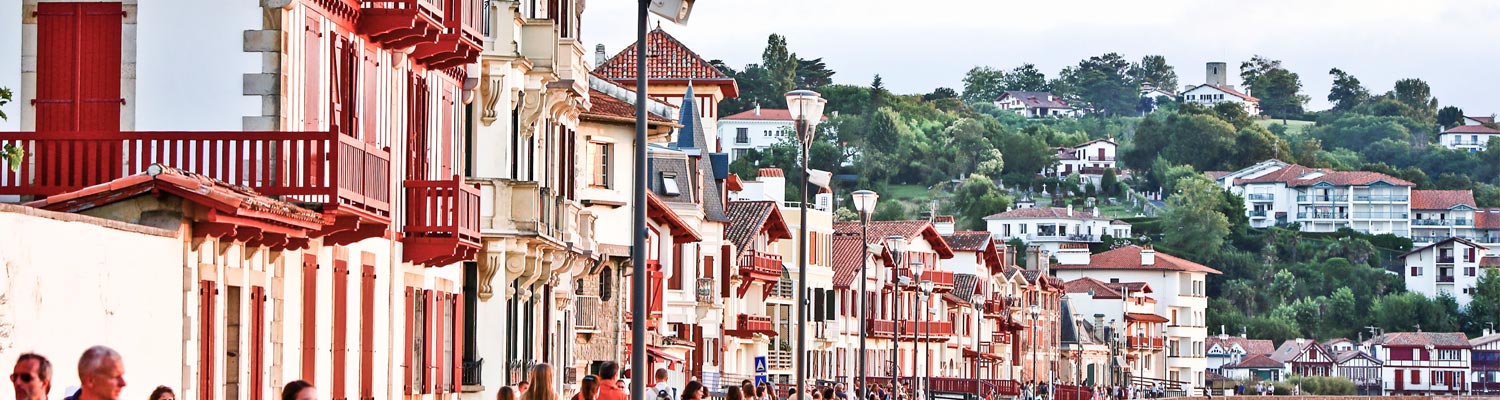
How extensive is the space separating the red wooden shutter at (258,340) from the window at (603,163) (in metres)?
24.5

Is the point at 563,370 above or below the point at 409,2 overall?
below

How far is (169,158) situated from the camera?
19344mm

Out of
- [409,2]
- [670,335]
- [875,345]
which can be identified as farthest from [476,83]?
→ [875,345]

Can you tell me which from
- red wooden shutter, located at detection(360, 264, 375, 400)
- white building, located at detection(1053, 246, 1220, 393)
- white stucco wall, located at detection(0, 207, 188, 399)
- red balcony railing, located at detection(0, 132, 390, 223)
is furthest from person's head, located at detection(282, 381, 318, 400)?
white building, located at detection(1053, 246, 1220, 393)

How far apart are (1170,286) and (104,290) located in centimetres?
17329

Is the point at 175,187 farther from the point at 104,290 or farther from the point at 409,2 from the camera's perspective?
the point at 409,2

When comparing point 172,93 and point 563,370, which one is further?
point 563,370

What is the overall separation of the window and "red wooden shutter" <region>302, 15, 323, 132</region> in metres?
22.9

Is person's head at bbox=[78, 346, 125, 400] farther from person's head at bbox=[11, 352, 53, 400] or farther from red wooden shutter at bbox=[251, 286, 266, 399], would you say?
red wooden shutter at bbox=[251, 286, 266, 399]

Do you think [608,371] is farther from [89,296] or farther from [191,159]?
[89,296]

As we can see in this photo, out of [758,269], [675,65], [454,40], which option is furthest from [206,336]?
[758,269]

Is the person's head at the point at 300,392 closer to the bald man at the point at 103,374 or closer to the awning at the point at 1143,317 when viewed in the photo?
the bald man at the point at 103,374

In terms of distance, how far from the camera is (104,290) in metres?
16.4

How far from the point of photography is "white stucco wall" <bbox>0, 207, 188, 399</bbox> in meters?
14.7
